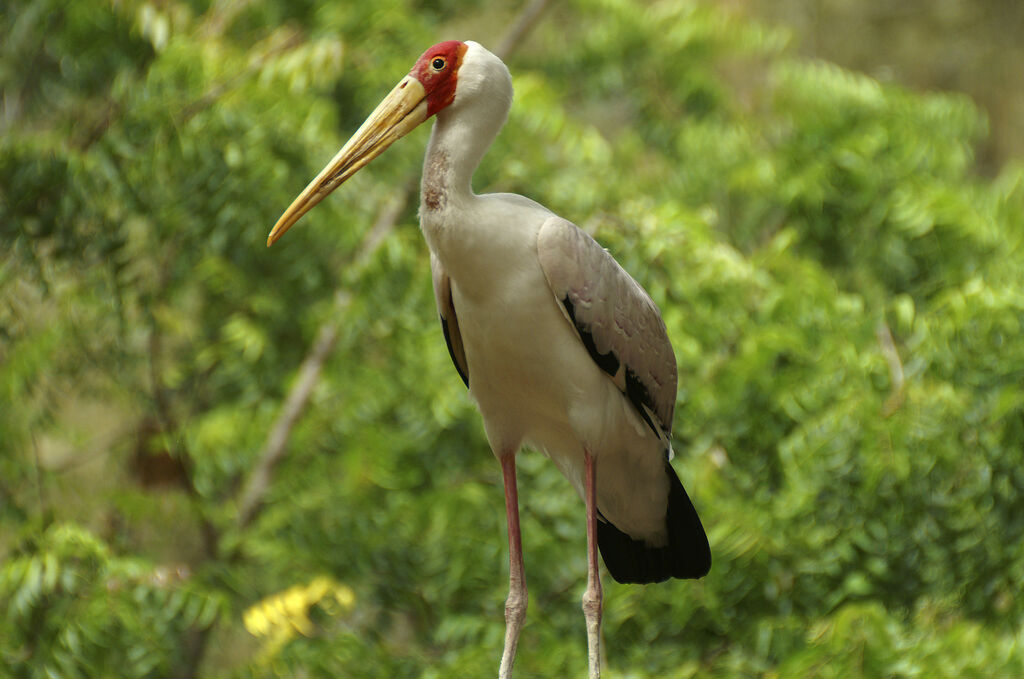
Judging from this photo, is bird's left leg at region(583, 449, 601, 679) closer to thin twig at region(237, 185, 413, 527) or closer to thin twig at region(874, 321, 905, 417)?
thin twig at region(874, 321, 905, 417)

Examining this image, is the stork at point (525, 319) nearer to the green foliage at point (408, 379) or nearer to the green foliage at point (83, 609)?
the green foliage at point (408, 379)

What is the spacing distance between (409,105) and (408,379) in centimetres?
248

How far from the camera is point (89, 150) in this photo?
13.2ft

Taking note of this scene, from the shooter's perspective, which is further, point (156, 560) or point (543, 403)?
point (156, 560)

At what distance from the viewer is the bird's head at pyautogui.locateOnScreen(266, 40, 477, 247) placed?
7.17 ft

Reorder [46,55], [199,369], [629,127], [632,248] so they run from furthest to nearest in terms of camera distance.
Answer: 1. [629,127]
2. [199,369]
3. [46,55]
4. [632,248]

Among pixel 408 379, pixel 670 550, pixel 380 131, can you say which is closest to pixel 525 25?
pixel 408 379

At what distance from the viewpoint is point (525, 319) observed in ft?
7.55

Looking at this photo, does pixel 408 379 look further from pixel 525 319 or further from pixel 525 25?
pixel 525 319

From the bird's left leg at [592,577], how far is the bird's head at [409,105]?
2.60 feet

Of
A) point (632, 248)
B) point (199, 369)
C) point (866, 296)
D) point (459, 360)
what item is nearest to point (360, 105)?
point (199, 369)

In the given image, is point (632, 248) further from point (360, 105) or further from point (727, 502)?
point (360, 105)

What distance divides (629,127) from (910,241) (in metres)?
2.45

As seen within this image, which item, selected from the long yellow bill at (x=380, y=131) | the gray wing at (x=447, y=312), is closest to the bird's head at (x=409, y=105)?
the long yellow bill at (x=380, y=131)
